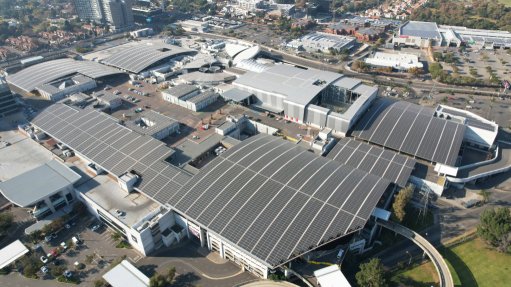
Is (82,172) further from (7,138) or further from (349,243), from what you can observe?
(349,243)

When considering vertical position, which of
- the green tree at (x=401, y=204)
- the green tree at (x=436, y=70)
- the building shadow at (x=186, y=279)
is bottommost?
the building shadow at (x=186, y=279)

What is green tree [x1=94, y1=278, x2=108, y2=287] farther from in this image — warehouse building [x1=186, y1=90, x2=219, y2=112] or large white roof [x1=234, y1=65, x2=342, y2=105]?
large white roof [x1=234, y1=65, x2=342, y2=105]

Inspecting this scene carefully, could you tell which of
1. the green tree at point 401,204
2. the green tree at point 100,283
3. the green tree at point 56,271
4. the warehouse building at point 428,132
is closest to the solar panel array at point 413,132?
the warehouse building at point 428,132

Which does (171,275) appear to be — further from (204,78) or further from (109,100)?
(204,78)

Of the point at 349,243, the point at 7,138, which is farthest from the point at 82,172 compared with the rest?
the point at 349,243

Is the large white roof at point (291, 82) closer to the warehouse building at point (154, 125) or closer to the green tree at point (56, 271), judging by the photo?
the warehouse building at point (154, 125)

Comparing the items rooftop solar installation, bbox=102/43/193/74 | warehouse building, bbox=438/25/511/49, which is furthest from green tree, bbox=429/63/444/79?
rooftop solar installation, bbox=102/43/193/74
